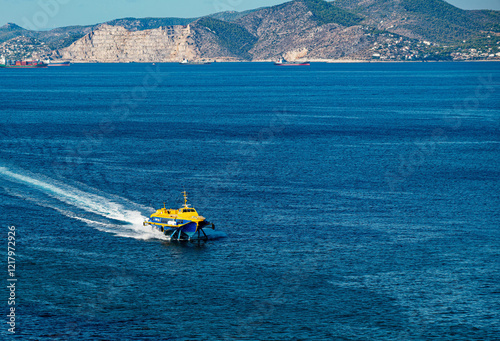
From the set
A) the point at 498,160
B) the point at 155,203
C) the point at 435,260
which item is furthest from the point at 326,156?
the point at 435,260

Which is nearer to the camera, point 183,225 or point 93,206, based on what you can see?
point 183,225

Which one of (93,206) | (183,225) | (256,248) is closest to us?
(256,248)

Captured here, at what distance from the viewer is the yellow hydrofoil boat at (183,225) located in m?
94.2

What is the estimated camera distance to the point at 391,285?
76.4m

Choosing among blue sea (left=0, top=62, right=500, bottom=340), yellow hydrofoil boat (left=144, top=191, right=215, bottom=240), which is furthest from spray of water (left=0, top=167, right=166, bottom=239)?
yellow hydrofoil boat (left=144, top=191, right=215, bottom=240)

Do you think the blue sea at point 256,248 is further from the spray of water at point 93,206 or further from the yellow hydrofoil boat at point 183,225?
the yellow hydrofoil boat at point 183,225

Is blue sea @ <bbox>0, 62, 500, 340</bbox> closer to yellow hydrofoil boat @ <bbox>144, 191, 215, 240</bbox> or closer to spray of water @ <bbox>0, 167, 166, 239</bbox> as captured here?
spray of water @ <bbox>0, 167, 166, 239</bbox>

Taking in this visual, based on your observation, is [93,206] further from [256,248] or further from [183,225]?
[256,248]

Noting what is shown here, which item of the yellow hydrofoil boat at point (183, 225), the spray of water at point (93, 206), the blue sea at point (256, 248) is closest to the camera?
the blue sea at point (256, 248)

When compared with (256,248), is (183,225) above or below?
above

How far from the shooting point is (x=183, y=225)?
94188mm

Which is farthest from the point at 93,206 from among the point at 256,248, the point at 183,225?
the point at 256,248

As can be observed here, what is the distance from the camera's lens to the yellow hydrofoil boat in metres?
94.2

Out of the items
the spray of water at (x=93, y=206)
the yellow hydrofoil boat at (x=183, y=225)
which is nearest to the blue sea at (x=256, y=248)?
the spray of water at (x=93, y=206)
